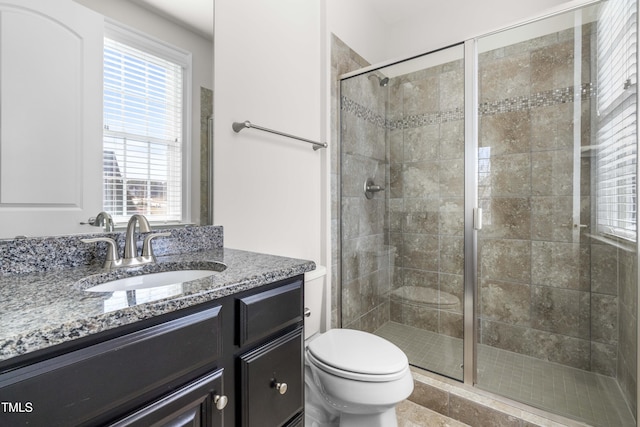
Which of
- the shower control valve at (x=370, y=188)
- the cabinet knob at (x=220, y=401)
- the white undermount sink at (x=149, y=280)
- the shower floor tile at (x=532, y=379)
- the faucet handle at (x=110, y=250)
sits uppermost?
the shower control valve at (x=370, y=188)

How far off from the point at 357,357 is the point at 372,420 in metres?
0.27

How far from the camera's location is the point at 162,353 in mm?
544

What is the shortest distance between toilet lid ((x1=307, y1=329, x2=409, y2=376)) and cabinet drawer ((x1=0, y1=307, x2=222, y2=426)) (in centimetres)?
72

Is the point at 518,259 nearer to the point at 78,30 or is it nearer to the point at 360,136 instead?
the point at 360,136

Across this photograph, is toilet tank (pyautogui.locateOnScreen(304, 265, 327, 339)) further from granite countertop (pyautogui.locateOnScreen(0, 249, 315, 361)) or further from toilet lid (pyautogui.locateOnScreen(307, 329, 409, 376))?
granite countertop (pyautogui.locateOnScreen(0, 249, 315, 361))

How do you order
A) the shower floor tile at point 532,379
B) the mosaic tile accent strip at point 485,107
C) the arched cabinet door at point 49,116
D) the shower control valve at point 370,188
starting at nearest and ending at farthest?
the arched cabinet door at point 49,116 < the shower floor tile at point 532,379 < the mosaic tile accent strip at point 485,107 < the shower control valve at point 370,188

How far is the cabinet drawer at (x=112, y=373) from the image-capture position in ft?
1.32

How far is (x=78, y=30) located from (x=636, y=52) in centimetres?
210

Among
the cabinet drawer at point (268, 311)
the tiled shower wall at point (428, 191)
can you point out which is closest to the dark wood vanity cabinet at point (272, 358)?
the cabinet drawer at point (268, 311)

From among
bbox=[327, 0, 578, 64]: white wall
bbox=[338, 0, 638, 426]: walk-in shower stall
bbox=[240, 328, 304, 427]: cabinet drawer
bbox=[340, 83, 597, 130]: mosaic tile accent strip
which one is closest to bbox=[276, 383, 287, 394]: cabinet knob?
bbox=[240, 328, 304, 427]: cabinet drawer

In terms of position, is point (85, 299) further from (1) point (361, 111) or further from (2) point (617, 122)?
(2) point (617, 122)

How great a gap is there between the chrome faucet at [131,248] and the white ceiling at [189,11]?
2.45 ft

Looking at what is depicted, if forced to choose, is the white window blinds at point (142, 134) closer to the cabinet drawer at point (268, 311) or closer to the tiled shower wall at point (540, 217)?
the cabinet drawer at point (268, 311)

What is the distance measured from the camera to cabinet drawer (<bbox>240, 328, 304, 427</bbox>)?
698 mm
